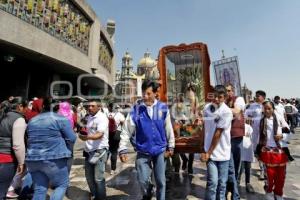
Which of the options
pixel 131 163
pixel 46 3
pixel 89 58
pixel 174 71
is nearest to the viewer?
pixel 174 71

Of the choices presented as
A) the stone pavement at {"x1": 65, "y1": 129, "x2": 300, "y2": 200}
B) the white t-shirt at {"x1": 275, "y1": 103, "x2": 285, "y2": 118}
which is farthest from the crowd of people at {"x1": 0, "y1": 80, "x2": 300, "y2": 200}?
the stone pavement at {"x1": 65, "y1": 129, "x2": 300, "y2": 200}

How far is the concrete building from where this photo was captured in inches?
618

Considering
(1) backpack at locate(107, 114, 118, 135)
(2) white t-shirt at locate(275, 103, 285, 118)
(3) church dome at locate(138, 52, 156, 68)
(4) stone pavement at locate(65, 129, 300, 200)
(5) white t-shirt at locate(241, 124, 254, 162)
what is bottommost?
(4) stone pavement at locate(65, 129, 300, 200)

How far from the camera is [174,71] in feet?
20.5

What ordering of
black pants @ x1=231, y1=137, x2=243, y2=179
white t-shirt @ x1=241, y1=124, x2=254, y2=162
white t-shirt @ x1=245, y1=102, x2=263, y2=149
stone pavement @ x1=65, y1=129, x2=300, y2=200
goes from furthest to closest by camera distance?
white t-shirt @ x1=245, y1=102, x2=263, y2=149
white t-shirt @ x1=241, y1=124, x2=254, y2=162
stone pavement @ x1=65, y1=129, x2=300, y2=200
black pants @ x1=231, y1=137, x2=243, y2=179

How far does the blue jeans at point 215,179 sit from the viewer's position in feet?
13.4

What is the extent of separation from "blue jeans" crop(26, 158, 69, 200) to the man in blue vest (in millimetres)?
871

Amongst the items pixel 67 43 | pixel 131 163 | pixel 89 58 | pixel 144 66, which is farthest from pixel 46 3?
pixel 144 66

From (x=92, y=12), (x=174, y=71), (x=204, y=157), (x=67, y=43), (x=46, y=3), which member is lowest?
(x=204, y=157)

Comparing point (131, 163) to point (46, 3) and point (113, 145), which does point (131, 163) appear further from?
point (46, 3)

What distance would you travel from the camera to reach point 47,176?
3750 mm

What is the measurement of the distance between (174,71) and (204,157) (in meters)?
2.49

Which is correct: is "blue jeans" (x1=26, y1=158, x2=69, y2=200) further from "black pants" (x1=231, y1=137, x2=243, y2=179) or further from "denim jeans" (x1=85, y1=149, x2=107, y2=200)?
"black pants" (x1=231, y1=137, x2=243, y2=179)

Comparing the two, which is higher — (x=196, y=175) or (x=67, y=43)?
(x=67, y=43)
